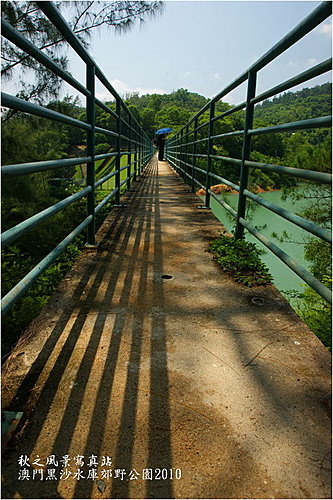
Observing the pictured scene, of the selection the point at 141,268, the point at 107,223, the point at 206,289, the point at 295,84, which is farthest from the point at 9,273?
the point at 295,84

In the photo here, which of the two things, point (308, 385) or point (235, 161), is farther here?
point (235, 161)

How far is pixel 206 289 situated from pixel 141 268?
0.43 meters

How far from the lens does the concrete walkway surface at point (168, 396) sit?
0.82 meters

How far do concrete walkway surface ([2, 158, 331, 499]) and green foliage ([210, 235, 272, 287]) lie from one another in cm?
9

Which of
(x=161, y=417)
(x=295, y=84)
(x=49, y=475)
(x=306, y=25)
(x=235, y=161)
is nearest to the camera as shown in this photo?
(x=49, y=475)

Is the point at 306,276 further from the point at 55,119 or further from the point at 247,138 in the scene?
the point at 247,138

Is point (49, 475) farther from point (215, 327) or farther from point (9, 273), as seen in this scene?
point (9, 273)

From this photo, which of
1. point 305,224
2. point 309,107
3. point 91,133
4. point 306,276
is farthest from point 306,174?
point 309,107

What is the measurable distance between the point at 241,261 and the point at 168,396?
1.15m

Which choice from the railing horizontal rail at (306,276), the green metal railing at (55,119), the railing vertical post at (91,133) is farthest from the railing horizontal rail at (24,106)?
the railing horizontal rail at (306,276)

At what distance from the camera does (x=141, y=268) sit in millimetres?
2049

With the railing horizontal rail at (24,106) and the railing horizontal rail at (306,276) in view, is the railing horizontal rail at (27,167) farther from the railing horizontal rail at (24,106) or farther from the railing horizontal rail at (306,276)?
the railing horizontal rail at (306,276)

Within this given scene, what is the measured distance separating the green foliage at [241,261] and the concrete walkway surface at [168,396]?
89mm

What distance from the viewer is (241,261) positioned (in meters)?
2.07
